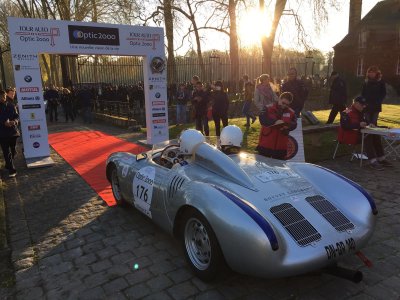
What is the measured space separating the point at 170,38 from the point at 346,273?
2390 centimetres

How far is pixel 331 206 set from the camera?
3.41 meters

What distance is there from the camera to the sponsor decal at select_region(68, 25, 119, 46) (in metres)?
9.12

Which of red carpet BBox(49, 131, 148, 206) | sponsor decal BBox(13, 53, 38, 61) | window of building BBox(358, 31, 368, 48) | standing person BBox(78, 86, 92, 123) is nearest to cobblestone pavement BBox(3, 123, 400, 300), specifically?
red carpet BBox(49, 131, 148, 206)

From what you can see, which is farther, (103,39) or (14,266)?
(103,39)

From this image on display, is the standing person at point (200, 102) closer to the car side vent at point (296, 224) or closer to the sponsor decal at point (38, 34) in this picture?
the sponsor decal at point (38, 34)

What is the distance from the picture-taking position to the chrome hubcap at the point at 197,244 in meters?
3.38

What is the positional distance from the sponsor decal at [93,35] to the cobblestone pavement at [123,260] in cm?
478

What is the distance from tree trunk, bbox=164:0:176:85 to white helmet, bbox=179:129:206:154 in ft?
63.3

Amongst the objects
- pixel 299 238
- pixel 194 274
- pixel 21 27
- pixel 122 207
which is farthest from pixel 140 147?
pixel 299 238

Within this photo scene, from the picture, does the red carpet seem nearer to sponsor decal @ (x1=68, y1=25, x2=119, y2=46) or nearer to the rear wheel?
the rear wheel

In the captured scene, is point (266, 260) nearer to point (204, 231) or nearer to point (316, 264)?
point (316, 264)

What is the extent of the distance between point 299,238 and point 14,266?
313cm

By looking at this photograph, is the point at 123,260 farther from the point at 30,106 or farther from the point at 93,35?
the point at 93,35

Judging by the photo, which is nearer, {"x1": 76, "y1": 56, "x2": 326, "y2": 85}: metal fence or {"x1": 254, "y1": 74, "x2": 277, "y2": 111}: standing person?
{"x1": 254, "y1": 74, "x2": 277, "y2": 111}: standing person
